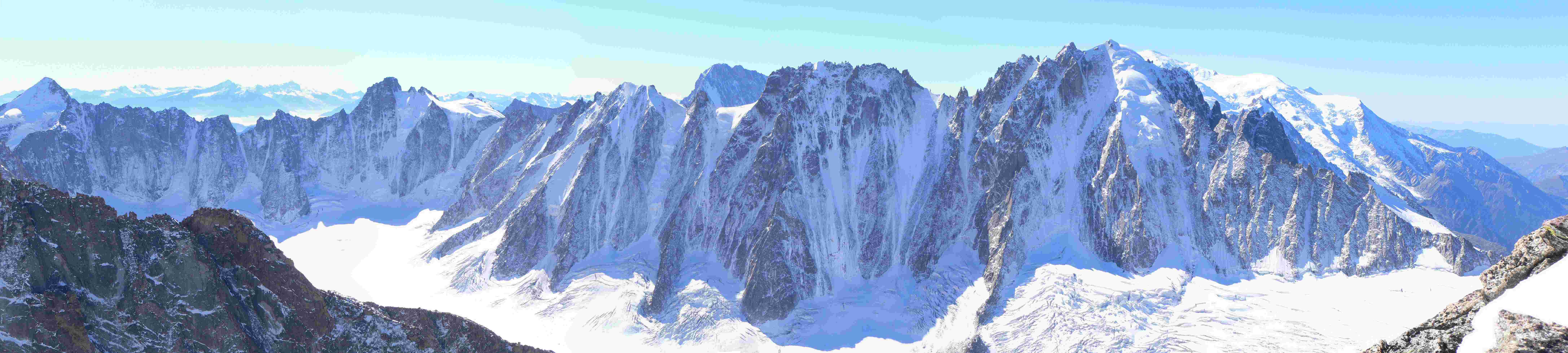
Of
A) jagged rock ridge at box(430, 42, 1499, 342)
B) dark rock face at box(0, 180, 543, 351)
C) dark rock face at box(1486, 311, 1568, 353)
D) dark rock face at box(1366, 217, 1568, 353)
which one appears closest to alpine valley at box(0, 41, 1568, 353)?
jagged rock ridge at box(430, 42, 1499, 342)

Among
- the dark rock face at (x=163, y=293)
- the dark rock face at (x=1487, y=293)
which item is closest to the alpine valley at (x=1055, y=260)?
the dark rock face at (x=163, y=293)

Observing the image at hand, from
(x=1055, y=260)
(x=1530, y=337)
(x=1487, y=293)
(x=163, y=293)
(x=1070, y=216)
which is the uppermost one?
(x=1487, y=293)

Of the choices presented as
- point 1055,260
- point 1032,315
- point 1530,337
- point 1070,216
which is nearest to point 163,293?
point 1530,337

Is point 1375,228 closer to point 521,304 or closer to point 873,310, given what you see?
point 873,310

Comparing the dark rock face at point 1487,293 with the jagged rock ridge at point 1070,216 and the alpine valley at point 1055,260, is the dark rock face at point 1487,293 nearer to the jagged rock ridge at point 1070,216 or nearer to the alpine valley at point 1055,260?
the alpine valley at point 1055,260

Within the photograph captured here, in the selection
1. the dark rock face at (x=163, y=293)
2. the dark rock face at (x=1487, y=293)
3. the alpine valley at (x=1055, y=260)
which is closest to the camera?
the dark rock face at (x=1487, y=293)

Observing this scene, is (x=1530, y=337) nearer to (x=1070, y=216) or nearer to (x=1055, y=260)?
(x=1055, y=260)

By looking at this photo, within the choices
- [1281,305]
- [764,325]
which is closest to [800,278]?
[764,325]
